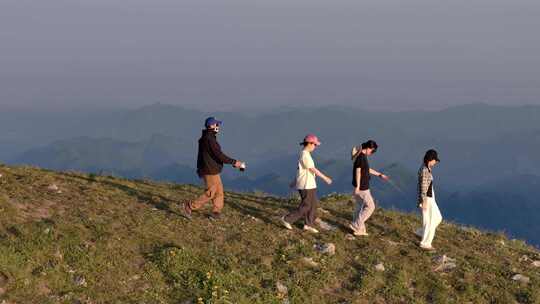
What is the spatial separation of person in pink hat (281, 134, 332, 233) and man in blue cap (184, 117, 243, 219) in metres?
1.88

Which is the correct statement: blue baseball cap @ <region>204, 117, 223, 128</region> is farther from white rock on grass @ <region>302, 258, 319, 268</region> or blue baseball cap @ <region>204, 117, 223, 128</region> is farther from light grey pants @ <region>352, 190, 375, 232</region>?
light grey pants @ <region>352, 190, 375, 232</region>

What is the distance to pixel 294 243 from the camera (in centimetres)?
1388

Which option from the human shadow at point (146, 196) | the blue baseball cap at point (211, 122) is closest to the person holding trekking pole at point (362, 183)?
the blue baseball cap at point (211, 122)

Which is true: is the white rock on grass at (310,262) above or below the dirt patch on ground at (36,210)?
below

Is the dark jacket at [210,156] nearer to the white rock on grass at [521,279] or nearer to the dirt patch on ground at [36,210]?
the dirt patch on ground at [36,210]

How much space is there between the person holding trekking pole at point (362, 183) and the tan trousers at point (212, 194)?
388 centimetres

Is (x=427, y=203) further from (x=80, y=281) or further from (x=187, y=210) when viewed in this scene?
(x=80, y=281)

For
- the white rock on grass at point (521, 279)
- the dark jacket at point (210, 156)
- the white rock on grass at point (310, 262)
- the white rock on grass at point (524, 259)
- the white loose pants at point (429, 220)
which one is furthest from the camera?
the white rock on grass at point (524, 259)

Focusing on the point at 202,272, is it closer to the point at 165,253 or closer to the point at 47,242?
the point at 165,253

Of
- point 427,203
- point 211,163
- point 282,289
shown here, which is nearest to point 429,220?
point 427,203

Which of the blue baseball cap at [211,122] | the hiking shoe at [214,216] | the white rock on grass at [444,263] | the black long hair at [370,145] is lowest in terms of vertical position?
the white rock on grass at [444,263]

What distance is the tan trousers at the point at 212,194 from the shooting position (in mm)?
14414

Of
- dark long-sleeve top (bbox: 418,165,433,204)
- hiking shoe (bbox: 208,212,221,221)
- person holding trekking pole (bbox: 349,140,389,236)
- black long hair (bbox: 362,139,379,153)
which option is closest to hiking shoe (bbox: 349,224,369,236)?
person holding trekking pole (bbox: 349,140,389,236)

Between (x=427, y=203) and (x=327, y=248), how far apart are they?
3.53 metres
